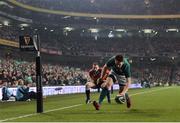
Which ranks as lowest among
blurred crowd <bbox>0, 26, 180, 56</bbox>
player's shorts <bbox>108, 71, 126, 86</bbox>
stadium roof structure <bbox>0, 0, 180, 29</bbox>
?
player's shorts <bbox>108, 71, 126, 86</bbox>

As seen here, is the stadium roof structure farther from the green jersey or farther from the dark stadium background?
the green jersey

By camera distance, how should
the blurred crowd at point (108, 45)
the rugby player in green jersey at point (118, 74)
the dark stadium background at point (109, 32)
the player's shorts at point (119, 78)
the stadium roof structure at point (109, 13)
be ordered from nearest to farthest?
the rugby player in green jersey at point (118, 74) < the player's shorts at point (119, 78) < the dark stadium background at point (109, 32) < the blurred crowd at point (108, 45) < the stadium roof structure at point (109, 13)

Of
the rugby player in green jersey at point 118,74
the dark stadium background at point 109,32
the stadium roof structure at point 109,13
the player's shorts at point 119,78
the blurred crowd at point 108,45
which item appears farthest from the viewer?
the stadium roof structure at point 109,13

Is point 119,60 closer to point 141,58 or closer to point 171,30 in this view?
point 141,58

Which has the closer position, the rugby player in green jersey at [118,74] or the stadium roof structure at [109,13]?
the rugby player in green jersey at [118,74]

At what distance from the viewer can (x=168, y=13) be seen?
84188mm

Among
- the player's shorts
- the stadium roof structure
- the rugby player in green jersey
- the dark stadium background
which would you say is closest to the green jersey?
the rugby player in green jersey

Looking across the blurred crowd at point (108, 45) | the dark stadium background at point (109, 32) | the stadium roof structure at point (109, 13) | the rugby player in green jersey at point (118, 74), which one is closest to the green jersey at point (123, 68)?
the rugby player in green jersey at point (118, 74)

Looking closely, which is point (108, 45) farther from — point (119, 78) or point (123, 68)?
point (123, 68)

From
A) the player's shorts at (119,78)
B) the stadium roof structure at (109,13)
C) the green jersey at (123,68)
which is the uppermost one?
the stadium roof structure at (109,13)

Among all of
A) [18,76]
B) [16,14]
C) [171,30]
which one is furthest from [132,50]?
[18,76]

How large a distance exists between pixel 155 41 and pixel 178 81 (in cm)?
1054

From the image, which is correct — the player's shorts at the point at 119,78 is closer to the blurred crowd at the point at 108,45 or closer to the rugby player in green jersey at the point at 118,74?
the rugby player in green jersey at the point at 118,74

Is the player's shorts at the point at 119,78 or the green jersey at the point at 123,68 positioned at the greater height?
the green jersey at the point at 123,68
